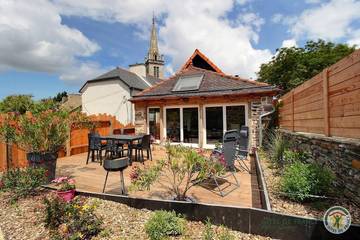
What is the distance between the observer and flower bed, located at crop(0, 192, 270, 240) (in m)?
3.08

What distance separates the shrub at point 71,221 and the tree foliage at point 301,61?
21033 mm

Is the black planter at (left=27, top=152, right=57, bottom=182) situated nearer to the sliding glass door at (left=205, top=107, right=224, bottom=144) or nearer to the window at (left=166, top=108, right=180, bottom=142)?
the window at (left=166, top=108, right=180, bottom=142)

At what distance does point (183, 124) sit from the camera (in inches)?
422

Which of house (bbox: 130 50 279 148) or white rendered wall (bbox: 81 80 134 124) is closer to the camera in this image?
house (bbox: 130 50 279 148)

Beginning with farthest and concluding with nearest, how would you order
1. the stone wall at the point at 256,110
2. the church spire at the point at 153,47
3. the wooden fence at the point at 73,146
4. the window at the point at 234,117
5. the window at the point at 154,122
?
the church spire at the point at 153,47
the window at the point at 154,122
the window at the point at 234,117
the stone wall at the point at 256,110
the wooden fence at the point at 73,146

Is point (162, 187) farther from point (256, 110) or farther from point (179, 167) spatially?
point (256, 110)

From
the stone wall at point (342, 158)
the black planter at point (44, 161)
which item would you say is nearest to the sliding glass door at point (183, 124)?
the black planter at point (44, 161)

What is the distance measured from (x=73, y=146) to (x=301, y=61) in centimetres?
2279

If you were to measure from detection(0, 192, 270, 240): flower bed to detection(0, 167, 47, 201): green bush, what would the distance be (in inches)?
9.1

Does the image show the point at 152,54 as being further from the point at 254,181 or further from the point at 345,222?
the point at 345,222

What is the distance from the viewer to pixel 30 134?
16.0 ft

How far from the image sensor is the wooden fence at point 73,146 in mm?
6910

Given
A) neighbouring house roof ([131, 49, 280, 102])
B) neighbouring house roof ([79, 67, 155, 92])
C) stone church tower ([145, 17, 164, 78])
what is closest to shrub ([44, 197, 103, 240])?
neighbouring house roof ([131, 49, 280, 102])

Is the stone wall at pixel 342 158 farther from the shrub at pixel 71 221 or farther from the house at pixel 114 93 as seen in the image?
the house at pixel 114 93
